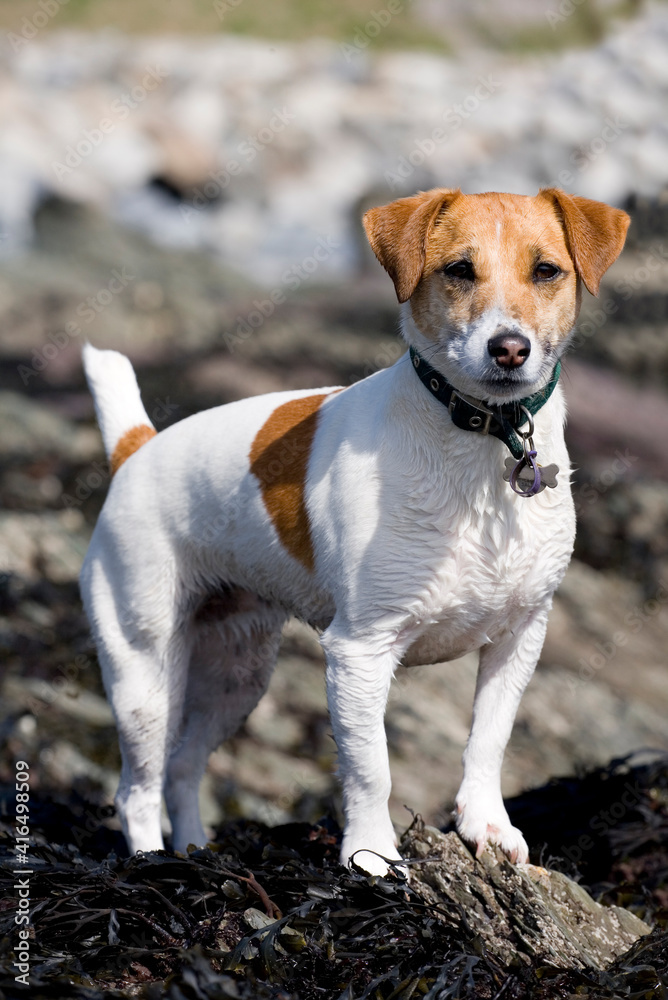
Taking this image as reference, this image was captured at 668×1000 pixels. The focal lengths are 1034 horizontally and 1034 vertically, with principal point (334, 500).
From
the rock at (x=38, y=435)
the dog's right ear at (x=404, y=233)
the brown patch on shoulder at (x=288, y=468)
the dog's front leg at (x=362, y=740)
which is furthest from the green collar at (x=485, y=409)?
the rock at (x=38, y=435)

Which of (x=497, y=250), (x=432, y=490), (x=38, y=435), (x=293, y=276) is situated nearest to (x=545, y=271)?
(x=497, y=250)

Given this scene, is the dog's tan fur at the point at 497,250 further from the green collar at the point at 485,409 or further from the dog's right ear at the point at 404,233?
the green collar at the point at 485,409

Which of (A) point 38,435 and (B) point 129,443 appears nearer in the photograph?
(B) point 129,443

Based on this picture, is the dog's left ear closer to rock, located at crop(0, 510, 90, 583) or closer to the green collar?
the green collar

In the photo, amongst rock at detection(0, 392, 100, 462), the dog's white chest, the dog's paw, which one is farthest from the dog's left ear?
rock at detection(0, 392, 100, 462)

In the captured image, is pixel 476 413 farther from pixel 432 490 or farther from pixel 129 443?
pixel 129 443

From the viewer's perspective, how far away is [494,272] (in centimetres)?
338

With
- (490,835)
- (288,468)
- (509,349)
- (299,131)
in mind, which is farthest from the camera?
(299,131)

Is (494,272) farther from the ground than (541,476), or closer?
farther from the ground

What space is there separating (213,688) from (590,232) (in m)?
2.77

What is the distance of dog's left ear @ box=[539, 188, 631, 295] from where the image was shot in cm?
351

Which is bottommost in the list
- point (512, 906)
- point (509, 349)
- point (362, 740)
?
point (512, 906)

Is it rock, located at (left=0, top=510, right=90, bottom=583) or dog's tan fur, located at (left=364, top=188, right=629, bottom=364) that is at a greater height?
dog's tan fur, located at (left=364, top=188, right=629, bottom=364)

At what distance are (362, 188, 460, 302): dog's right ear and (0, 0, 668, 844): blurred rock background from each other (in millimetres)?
842
